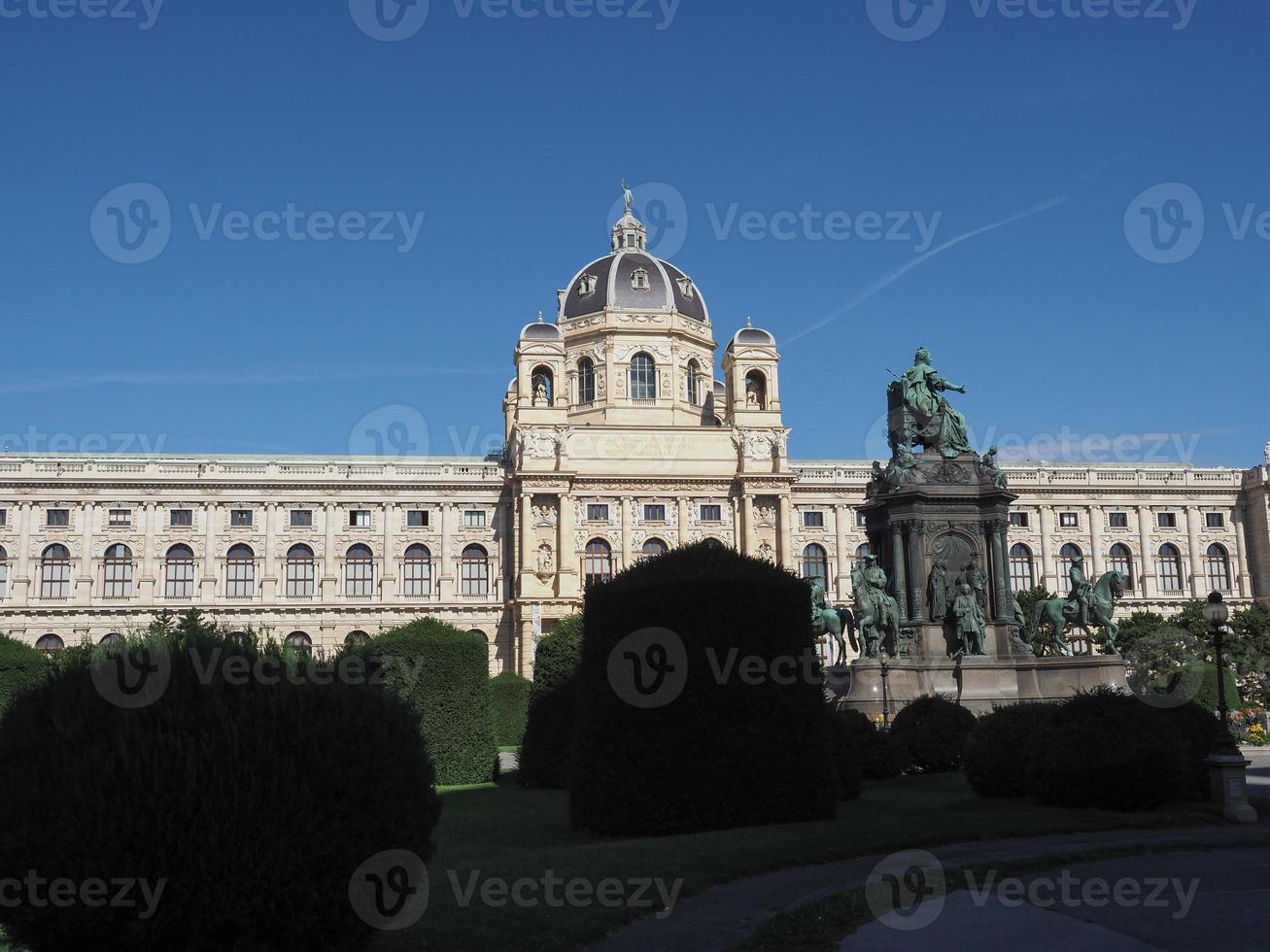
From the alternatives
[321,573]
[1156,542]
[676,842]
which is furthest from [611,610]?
[1156,542]

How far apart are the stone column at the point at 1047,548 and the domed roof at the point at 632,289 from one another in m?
25.8

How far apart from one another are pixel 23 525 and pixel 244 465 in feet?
41.2

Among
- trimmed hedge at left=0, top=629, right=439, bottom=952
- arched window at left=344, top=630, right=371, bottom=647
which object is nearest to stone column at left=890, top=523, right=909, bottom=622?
arched window at left=344, top=630, right=371, bottom=647

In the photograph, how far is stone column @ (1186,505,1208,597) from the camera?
75.6 m

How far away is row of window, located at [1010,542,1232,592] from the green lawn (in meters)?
57.0

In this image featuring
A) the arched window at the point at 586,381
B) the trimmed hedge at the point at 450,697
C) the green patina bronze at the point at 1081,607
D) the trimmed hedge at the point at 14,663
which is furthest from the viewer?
the arched window at the point at 586,381

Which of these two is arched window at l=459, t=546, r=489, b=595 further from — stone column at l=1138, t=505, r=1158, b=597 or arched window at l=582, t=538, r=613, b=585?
stone column at l=1138, t=505, r=1158, b=597

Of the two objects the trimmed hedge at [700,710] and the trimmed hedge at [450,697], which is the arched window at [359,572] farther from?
the trimmed hedge at [700,710]

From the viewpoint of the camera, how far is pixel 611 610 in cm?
1664

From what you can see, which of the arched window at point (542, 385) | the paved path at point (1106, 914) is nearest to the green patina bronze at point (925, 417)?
the paved path at point (1106, 914)

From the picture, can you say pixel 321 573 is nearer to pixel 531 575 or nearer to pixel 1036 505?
pixel 531 575

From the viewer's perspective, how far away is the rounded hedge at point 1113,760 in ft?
53.5

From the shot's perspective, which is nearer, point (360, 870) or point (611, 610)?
point (360, 870)

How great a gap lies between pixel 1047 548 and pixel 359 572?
43.1 metres
